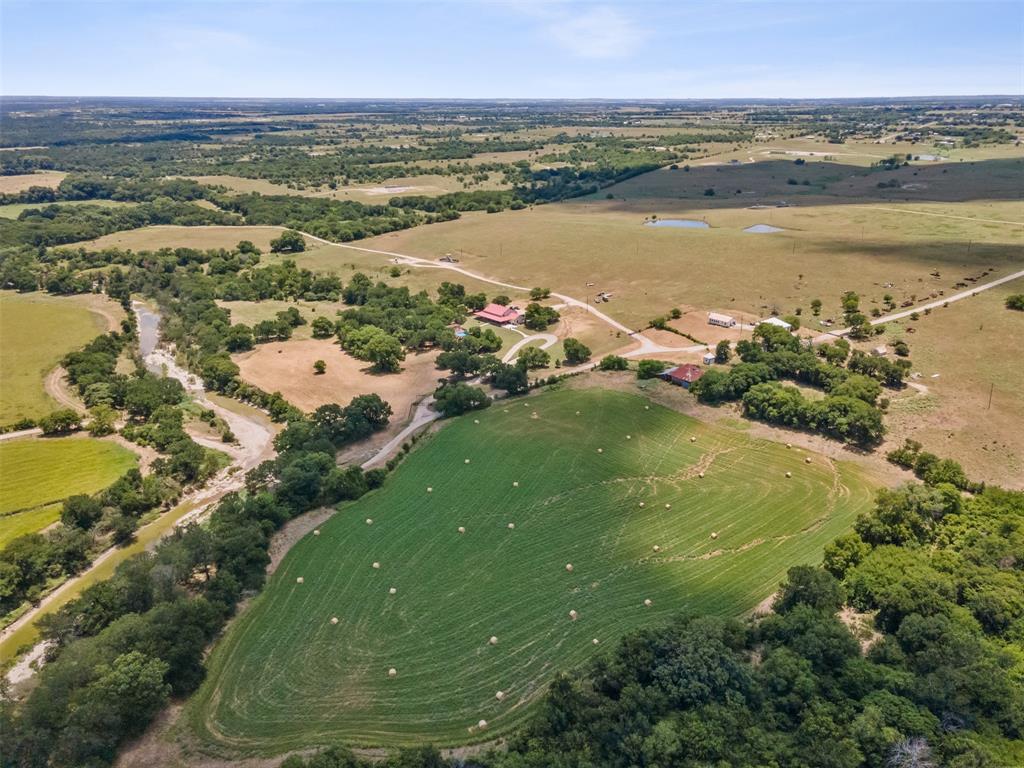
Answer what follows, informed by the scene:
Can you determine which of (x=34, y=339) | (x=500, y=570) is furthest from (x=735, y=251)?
(x=34, y=339)

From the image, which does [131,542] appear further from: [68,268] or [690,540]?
[68,268]

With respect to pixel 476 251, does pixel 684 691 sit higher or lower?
lower

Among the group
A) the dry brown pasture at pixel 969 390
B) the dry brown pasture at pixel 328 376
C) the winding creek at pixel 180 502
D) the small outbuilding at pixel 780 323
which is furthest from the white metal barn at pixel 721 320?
the winding creek at pixel 180 502

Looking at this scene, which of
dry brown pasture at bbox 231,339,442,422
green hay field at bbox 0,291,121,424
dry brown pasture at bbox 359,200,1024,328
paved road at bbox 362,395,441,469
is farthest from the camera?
dry brown pasture at bbox 359,200,1024,328

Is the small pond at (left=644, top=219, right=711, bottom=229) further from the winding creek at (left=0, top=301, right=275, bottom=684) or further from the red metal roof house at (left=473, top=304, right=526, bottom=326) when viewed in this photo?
the winding creek at (left=0, top=301, right=275, bottom=684)

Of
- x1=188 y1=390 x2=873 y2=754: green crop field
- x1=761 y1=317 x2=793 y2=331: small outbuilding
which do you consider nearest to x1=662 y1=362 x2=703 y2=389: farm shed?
x1=188 y1=390 x2=873 y2=754: green crop field

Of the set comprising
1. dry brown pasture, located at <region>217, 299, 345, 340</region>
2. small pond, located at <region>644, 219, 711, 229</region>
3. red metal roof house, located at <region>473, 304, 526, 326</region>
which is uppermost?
small pond, located at <region>644, 219, 711, 229</region>

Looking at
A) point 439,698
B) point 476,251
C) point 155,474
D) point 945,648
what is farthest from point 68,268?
point 945,648
